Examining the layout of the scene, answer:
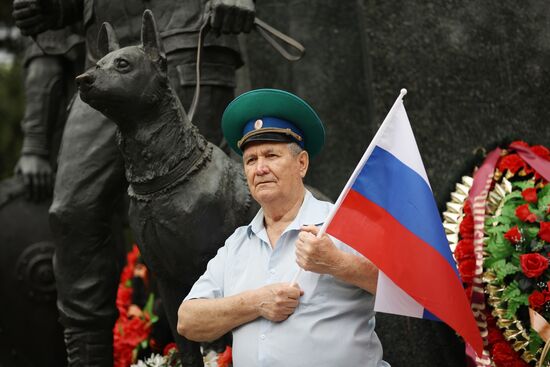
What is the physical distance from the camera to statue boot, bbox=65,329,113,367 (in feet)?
19.2

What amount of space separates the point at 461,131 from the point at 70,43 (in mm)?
2769

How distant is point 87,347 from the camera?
5859mm

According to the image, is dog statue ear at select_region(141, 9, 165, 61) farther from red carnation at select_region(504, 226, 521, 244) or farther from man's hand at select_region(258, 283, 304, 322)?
red carnation at select_region(504, 226, 521, 244)

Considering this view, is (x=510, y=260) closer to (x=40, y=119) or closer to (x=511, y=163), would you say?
(x=511, y=163)

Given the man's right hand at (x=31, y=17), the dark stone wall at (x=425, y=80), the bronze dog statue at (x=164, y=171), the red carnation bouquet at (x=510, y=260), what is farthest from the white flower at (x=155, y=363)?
the man's right hand at (x=31, y=17)

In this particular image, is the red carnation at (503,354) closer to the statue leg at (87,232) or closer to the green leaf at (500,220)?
the green leaf at (500,220)

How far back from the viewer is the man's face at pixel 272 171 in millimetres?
3938

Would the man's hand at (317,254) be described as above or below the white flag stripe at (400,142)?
below

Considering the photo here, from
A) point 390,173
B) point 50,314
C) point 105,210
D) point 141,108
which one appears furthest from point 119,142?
point 50,314

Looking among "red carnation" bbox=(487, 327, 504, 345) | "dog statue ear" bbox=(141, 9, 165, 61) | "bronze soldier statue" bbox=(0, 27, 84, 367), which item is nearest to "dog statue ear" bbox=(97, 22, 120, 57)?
"dog statue ear" bbox=(141, 9, 165, 61)

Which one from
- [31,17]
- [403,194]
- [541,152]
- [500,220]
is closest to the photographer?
[403,194]

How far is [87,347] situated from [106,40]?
191 centimetres

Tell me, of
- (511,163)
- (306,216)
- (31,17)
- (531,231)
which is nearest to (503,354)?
(531,231)

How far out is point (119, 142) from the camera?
491 centimetres
